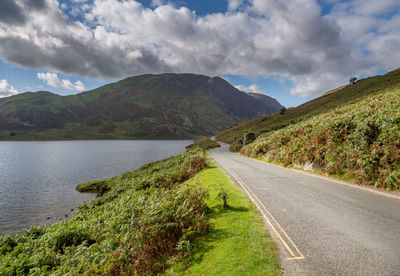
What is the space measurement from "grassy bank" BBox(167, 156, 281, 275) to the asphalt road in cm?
42

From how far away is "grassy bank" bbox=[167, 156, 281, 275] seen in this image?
5340 millimetres

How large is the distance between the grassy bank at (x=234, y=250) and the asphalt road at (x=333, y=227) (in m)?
0.42

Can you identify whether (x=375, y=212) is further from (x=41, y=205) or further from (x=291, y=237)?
(x=41, y=205)

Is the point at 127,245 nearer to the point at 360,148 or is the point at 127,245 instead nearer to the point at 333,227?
the point at 333,227

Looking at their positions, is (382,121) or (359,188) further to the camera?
(382,121)

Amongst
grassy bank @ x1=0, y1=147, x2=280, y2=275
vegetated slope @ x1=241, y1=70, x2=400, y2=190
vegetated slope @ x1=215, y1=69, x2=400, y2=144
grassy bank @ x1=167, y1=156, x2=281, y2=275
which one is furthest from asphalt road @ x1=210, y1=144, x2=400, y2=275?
Answer: vegetated slope @ x1=215, y1=69, x2=400, y2=144

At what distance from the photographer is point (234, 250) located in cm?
612

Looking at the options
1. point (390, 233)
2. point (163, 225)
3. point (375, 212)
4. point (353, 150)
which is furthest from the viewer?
point (353, 150)

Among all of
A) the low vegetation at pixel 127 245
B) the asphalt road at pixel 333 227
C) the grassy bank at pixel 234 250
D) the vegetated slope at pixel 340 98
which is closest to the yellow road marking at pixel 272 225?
the asphalt road at pixel 333 227

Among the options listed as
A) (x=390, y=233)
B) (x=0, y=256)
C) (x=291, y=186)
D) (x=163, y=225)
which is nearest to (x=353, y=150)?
(x=291, y=186)

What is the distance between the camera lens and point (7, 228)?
18984 mm

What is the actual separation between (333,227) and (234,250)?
3965 millimetres

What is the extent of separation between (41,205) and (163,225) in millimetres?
26524

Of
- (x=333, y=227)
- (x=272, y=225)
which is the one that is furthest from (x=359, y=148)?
(x=272, y=225)
